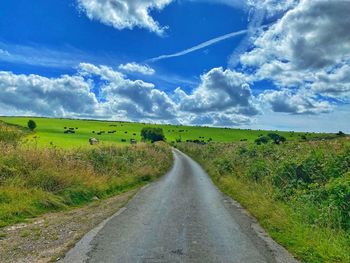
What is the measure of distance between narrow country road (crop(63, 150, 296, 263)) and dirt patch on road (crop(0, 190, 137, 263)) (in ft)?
1.59

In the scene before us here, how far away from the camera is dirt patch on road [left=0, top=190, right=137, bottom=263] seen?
9.54 m

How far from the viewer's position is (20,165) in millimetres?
18141

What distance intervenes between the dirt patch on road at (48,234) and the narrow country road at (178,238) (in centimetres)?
48

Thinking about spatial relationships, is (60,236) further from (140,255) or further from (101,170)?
(101,170)

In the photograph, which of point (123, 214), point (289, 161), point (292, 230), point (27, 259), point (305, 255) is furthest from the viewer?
point (289, 161)

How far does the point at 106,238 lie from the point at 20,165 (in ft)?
29.3

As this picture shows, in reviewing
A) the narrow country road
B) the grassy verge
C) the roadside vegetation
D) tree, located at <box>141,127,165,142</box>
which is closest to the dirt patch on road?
the narrow country road

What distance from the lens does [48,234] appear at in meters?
11.7

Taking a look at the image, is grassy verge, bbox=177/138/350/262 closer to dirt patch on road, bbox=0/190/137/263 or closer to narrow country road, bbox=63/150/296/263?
narrow country road, bbox=63/150/296/263

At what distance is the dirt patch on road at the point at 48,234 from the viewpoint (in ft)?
31.3

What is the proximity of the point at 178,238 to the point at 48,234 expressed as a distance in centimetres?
391

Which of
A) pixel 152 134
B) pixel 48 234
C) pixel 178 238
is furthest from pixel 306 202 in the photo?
pixel 152 134

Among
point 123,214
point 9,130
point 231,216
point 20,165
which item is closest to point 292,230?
point 231,216

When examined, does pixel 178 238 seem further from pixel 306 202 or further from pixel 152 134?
pixel 152 134
